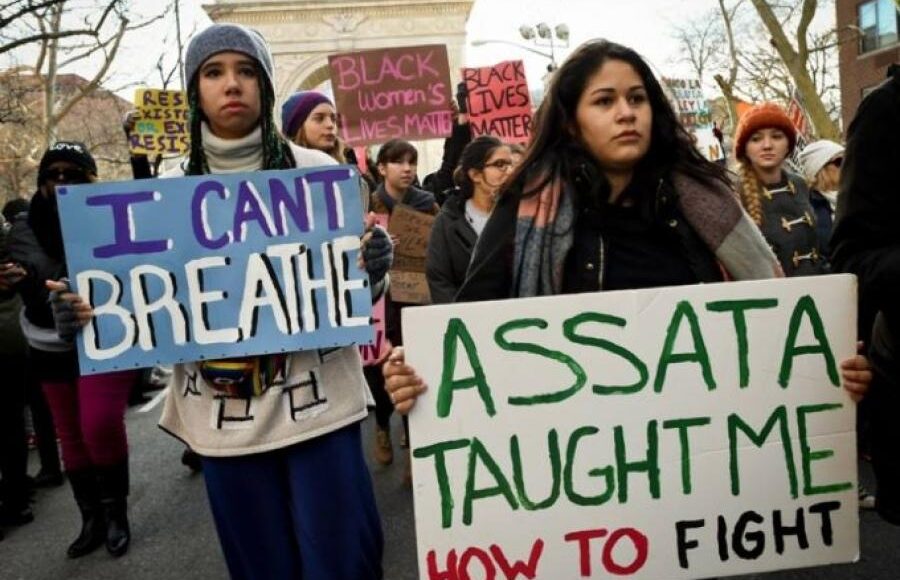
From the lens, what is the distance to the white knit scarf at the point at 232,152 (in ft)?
6.97

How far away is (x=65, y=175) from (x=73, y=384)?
1.08 meters

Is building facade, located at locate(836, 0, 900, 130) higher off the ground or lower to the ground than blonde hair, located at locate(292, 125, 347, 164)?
higher

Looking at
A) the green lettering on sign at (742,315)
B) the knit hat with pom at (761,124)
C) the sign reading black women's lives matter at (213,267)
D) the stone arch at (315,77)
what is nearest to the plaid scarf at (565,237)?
the green lettering on sign at (742,315)

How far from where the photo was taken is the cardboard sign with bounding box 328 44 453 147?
6188 mm

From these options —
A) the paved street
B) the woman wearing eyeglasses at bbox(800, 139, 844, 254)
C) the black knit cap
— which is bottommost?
the paved street

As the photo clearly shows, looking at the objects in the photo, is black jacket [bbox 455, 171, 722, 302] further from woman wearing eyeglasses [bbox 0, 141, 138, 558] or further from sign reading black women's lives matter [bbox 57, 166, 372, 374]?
woman wearing eyeglasses [bbox 0, 141, 138, 558]

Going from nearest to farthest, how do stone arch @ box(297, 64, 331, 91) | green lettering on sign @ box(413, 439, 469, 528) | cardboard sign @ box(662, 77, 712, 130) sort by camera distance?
green lettering on sign @ box(413, 439, 469, 528), cardboard sign @ box(662, 77, 712, 130), stone arch @ box(297, 64, 331, 91)

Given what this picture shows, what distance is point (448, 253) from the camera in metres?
4.05

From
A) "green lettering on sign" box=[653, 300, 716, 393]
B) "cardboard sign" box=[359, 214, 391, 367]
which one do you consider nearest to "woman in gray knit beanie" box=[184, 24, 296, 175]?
"green lettering on sign" box=[653, 300, 716, 393]

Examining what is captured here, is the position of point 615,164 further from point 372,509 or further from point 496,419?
point 372,509

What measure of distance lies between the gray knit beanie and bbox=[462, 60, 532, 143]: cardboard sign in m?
4.42

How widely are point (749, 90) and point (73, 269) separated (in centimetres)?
Answer: 2842

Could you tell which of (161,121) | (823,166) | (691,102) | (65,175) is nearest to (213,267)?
(65,175)

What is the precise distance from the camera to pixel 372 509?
2141mm
